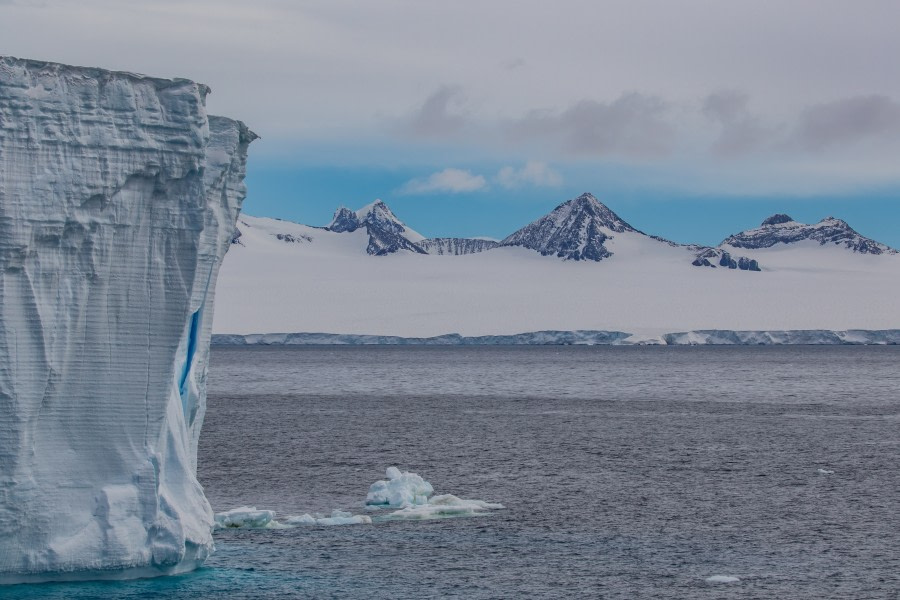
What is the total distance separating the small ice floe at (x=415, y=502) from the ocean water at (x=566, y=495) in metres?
0.39

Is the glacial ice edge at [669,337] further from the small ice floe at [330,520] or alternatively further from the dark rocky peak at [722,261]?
the small ice floe at [330,520]

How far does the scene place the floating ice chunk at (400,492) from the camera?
2034 cm

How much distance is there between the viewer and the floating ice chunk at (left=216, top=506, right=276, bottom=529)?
59.3 ft

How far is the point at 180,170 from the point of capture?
13.8 m

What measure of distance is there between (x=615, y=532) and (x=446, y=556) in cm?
310

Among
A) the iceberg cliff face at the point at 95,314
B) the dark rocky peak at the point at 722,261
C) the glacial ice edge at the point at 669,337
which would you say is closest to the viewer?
the iceberg cliff face at the point at 95,314

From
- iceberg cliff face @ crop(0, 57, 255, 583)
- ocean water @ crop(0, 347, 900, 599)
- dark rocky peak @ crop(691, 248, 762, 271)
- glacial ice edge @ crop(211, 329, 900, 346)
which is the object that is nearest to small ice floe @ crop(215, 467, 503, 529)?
ocean water @ crop(0, 347, 900, 599)

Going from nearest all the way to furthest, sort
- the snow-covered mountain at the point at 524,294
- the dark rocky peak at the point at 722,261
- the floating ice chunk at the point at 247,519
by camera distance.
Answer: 1. the floating ice chunk at the point at 247,519
2. the snow-covered mountain at the point at 524,294
3. the dark rocky peak at the point at 722,261

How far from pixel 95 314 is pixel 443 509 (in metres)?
7.55

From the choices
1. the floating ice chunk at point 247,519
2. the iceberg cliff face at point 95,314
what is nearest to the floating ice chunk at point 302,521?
the floating ice chunk at point 247,519

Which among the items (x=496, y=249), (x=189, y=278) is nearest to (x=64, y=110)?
(x=189, y=278)

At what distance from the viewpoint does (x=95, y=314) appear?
1366cm

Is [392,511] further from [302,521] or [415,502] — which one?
[302,521]

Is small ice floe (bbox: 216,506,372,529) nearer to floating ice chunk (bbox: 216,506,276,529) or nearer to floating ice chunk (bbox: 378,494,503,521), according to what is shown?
floating ice chunk (bbox: 216,506,276,529)
